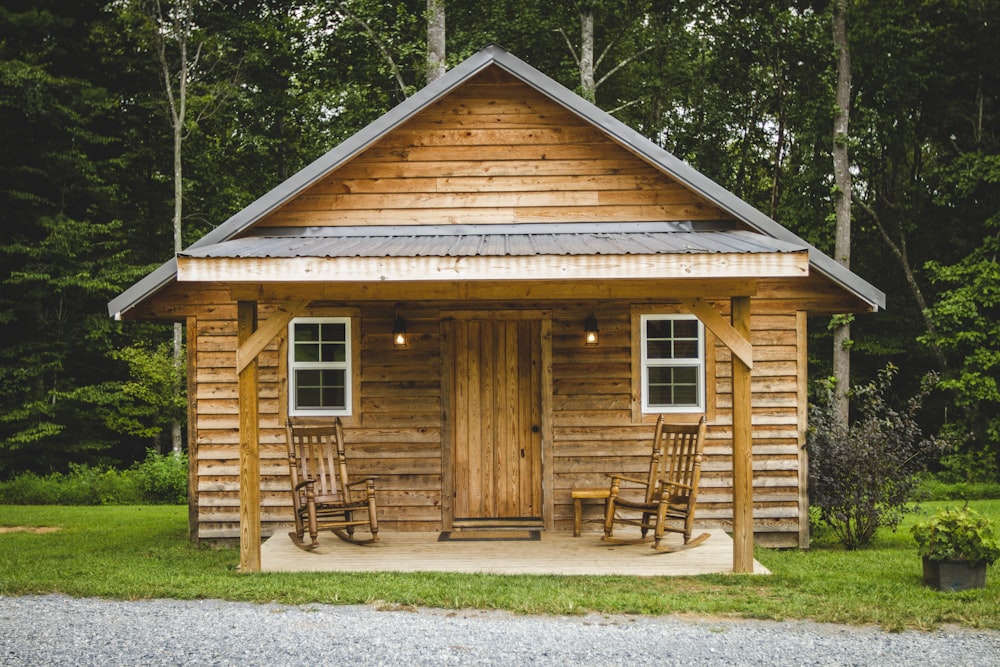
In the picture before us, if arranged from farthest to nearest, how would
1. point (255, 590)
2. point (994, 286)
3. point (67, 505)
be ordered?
point (994, 286) → point (67, 505) → point (255, 590)

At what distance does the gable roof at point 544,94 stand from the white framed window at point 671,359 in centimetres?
133

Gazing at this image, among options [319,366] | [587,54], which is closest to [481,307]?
[319,366]

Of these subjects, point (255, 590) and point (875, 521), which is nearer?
point (255, 590)

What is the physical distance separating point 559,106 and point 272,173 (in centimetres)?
1373

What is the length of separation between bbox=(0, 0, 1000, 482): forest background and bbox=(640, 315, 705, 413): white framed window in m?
7.99

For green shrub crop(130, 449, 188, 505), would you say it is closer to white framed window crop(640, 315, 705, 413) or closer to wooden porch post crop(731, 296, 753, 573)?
white framed window crop(640, 315, 705, 413)

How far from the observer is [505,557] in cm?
765

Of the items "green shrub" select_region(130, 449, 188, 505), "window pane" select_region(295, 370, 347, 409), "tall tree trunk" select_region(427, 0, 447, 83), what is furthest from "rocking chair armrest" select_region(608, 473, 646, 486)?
"tall tree trunk" select_region(427, 0, 447, 83)

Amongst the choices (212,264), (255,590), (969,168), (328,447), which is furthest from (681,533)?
(969,168)

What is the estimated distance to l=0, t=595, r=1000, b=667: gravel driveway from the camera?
4887 mm

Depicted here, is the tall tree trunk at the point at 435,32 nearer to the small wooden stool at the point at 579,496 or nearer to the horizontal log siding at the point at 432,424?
the horizontal log siding at the point at 432,424

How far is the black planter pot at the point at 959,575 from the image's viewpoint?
6438mm

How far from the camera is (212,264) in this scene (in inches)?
257

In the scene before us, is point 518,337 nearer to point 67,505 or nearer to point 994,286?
point 67,505
